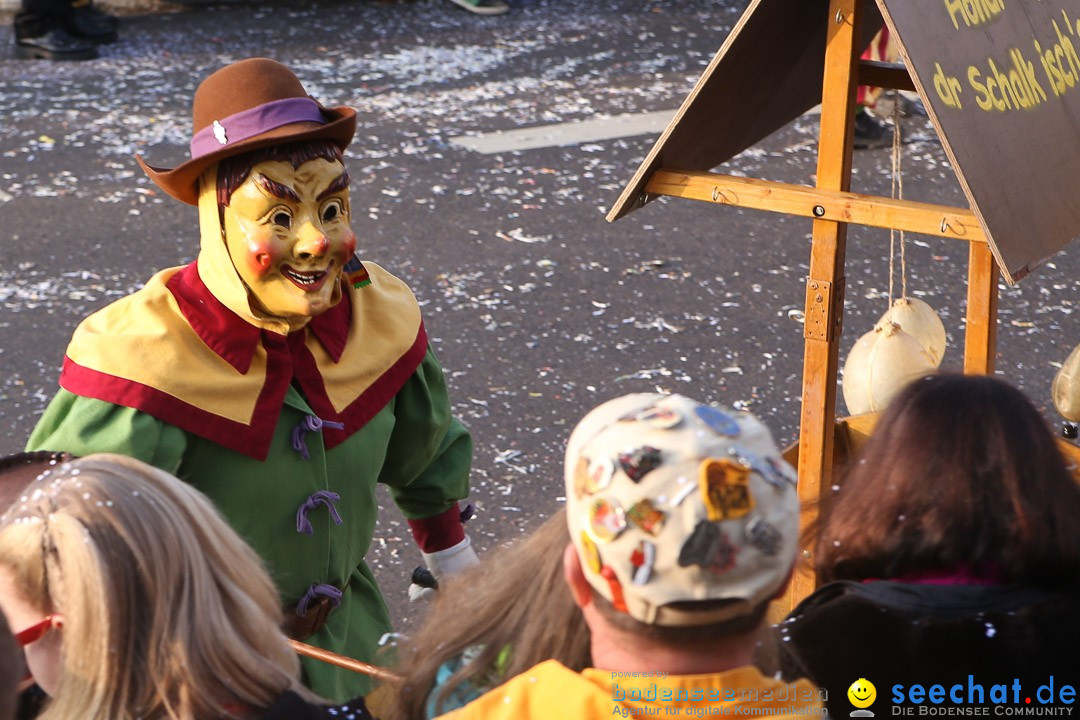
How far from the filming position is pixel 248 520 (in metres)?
2.16

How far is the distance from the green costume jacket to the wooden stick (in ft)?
0.44

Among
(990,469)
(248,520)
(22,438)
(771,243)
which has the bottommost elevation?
(22,438)

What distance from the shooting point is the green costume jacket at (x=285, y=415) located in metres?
2.07

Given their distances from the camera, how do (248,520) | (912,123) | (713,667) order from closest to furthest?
(713,667)
(248,520)
(912,123)

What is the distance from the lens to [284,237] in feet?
7.25

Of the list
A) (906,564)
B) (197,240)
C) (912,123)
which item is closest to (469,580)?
(906,564)

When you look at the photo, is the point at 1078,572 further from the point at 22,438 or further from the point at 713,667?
the point at 22,438

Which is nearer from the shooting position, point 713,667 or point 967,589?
point 713,667

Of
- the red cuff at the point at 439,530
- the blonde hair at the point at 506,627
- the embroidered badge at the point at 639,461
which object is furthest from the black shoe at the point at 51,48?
the embroidered badge at the point at 639,461

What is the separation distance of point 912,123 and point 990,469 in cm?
600

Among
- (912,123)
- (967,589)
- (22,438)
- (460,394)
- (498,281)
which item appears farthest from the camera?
(912,123)

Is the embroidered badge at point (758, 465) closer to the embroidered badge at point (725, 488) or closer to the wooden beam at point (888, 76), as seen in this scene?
the embroidered badge at point (725, 488)

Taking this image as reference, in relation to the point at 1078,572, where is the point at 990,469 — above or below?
above

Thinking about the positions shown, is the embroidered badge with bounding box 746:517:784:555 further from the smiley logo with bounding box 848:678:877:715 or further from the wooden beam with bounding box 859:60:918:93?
the wooden beam with bounding box 859:60:918:93
